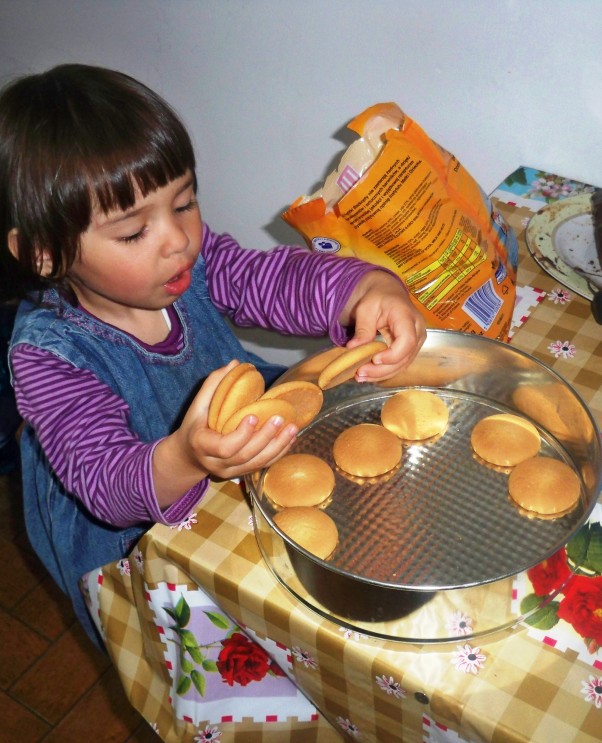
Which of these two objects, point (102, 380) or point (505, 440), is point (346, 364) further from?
point (102, 380)

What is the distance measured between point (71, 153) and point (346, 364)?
0.35 metres

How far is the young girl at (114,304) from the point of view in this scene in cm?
75

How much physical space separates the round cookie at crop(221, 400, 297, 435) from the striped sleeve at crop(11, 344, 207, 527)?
130 millimetres

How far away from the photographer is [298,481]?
2.33ft

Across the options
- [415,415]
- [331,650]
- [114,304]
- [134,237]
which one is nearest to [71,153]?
[134,237]

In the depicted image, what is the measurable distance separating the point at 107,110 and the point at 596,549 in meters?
0.65

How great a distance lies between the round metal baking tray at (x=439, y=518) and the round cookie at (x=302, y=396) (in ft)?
0.06

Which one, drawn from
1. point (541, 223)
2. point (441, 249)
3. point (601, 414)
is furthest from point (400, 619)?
point (541, 223)

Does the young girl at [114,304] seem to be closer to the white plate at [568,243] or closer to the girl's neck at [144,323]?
the girl's neck at [144,323]

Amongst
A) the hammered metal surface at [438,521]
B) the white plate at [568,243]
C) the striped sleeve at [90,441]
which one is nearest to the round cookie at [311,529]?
the hammered metal surface at [438,521]

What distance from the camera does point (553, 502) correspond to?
0.67 meters

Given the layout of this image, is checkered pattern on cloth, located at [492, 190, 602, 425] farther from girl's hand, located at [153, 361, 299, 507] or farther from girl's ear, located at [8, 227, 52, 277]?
girl's ear, located at [8, 227, 52, 277]

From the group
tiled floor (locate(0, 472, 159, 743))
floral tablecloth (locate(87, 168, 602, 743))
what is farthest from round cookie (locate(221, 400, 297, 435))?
tiled floor (locate(0, 472, 159, 743))

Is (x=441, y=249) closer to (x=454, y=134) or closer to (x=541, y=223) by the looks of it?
(x=541, y=223)
